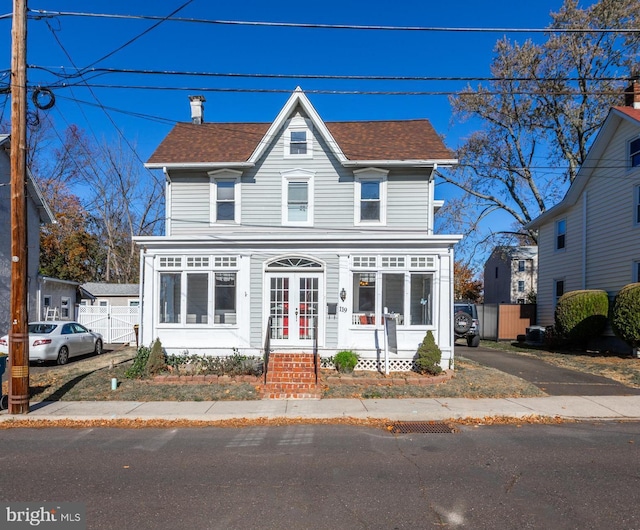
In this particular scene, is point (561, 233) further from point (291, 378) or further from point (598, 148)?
point (291, 378)

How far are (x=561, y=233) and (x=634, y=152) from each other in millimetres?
5902

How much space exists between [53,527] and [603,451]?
268 inches

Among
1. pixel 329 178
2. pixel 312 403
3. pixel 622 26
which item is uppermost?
pixel 622 26

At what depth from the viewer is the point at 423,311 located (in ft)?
40.5

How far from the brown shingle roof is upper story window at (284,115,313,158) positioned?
1.18 meters

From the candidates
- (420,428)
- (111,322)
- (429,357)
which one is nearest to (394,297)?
(429,357)

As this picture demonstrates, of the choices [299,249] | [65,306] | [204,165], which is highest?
[204,165]

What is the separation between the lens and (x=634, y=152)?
16.8 m

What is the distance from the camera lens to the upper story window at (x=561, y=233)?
2169cm

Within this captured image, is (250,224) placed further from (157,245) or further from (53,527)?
(53,527)

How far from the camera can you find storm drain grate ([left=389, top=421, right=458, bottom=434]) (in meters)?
7.41

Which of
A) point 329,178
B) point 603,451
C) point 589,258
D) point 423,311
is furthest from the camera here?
point 589,258

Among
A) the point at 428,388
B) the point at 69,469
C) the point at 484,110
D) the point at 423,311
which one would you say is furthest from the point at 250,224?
the point at 484,110

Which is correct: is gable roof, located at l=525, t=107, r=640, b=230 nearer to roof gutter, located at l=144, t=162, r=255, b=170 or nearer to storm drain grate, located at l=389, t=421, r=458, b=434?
roof gutter, located at l=144, t=162, r=255, b=170
